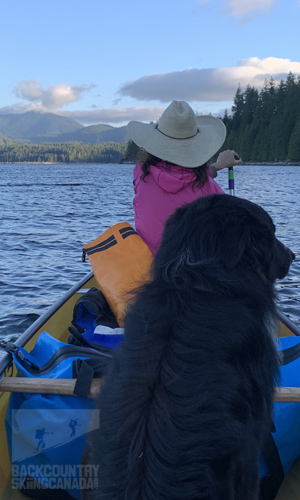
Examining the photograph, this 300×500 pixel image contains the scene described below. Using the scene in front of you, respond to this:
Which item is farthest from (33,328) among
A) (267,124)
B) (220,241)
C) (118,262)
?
(267,124)

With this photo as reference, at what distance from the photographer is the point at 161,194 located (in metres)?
3.98

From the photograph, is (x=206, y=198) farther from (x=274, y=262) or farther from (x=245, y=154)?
(x=245, y=154)

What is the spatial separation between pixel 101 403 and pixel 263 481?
1400 millimetres

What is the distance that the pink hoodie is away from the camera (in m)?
3.95

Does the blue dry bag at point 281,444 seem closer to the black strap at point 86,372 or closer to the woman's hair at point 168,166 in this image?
the black strap at point 86,372

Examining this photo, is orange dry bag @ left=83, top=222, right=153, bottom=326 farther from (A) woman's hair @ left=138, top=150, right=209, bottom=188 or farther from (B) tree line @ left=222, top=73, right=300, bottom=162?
(B) tree line @ left=222, top=73, right=300, bottom=162

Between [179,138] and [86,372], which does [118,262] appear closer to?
[179,138]

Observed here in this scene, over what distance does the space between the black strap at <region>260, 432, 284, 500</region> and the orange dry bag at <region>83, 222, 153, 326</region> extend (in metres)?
1.40

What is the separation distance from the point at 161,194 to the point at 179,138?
1.95 feet

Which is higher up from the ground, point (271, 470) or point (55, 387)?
point (55, 387)

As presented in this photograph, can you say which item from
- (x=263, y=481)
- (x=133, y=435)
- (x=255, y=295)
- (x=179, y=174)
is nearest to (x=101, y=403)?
(x=133, y=435)

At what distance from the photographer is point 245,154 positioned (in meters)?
115
